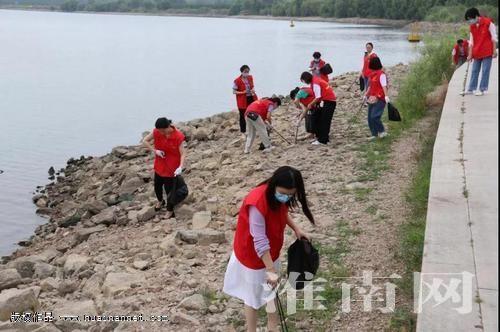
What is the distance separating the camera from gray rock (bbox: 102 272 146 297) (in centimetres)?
626

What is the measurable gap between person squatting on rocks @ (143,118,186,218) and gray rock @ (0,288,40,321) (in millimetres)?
2764

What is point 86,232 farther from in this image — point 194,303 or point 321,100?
point 194,303

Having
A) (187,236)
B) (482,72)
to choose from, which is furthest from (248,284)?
(482,72)

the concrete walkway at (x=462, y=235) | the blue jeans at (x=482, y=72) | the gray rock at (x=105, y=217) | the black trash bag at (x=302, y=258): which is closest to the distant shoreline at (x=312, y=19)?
the blue jeans at (x=482, y=72)

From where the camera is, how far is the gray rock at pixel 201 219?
26.8 ft

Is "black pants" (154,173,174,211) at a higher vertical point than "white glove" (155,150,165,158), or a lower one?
lower

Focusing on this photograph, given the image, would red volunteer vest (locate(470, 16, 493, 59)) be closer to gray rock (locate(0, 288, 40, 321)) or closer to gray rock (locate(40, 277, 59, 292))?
gray rock (locate(40, 277, 59, 292))

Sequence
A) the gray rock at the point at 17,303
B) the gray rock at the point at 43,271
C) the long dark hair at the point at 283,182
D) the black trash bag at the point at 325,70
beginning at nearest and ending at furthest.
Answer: the long dark hair at the point at 283,182 < the gray rock at the point at 17,303 < the gray rock at the point at 43,271 < the black trash bag at the point at 325,70

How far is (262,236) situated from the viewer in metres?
3.82

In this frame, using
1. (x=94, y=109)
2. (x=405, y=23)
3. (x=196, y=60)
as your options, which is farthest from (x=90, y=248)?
(x=405, y=23)

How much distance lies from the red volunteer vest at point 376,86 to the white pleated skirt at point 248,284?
6.23 m

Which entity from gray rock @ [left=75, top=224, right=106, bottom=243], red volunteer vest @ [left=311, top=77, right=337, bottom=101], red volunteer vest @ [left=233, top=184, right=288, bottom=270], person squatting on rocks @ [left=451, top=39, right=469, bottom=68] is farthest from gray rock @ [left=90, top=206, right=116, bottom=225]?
person squatting on rocks @ [left=451, top=39, right=469, bottom=68]

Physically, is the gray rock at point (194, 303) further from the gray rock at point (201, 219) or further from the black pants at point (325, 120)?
the black pants at point (325, 120)

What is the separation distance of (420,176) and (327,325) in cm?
357
